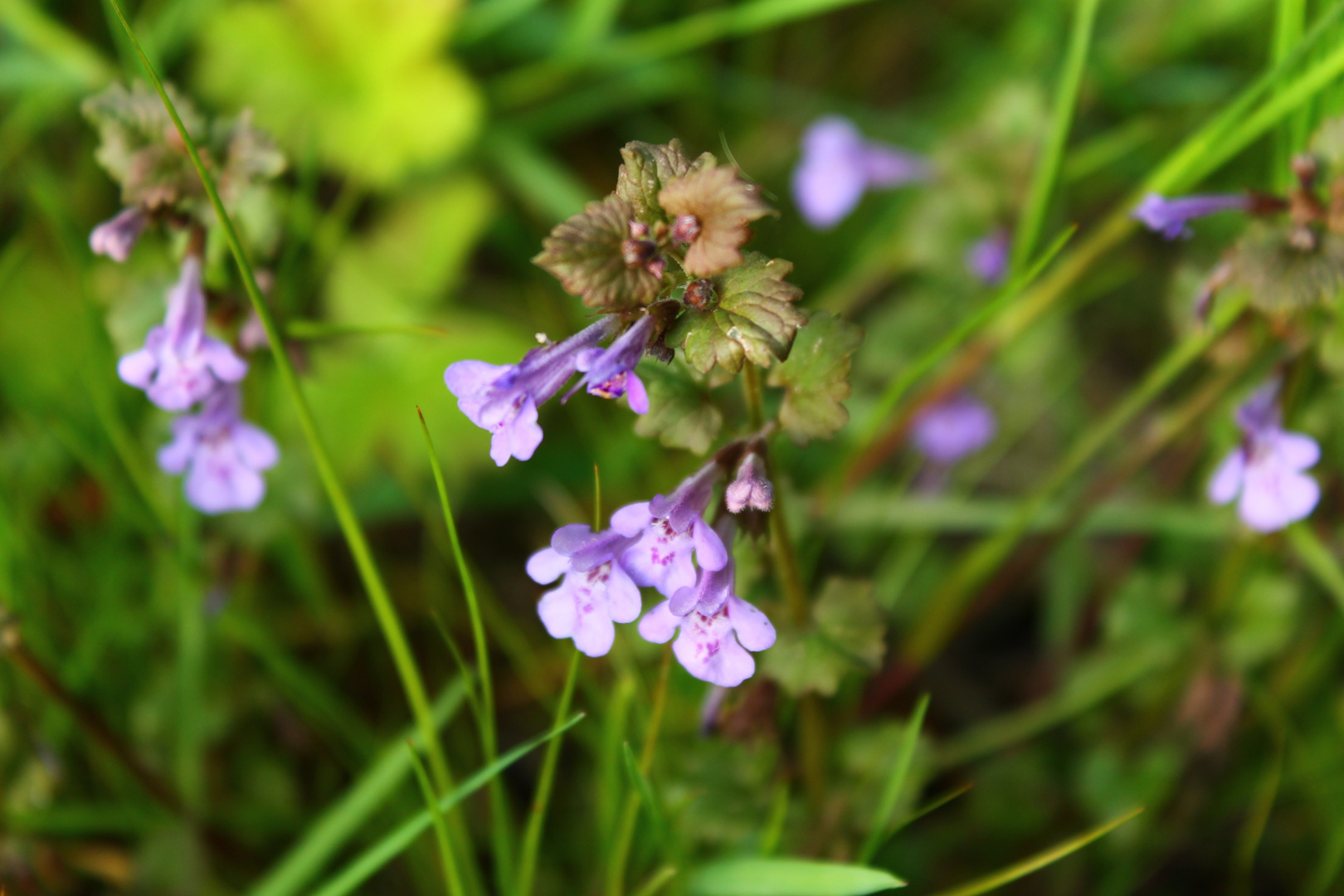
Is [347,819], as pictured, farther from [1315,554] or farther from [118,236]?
[1315,554]

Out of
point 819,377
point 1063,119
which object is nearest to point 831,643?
point 819,377

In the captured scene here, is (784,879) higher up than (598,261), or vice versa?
(598,261)

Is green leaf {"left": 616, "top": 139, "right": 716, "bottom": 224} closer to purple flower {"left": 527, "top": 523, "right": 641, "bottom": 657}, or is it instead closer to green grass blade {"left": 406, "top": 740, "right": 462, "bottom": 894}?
purple flower {"left": 527, "top": 523, "right": 641, "bottom": 657}

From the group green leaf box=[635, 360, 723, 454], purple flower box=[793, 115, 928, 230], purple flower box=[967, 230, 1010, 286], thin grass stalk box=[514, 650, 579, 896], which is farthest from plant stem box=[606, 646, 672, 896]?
purple flower box=[793, 115, 928, 230]

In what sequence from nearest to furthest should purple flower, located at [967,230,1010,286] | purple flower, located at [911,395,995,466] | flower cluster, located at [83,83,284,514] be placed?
flower cluster, located at [83,83,284,514], purple flower, located at [967,230,1010,286], purple flower, located at [911,395,995,466]

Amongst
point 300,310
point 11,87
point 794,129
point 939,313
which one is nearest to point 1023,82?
point 939,313

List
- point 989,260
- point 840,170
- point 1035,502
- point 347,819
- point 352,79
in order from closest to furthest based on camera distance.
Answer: point 347,819 → point 1035,502 → point 989,260 → point 840,170 → point 352,79
